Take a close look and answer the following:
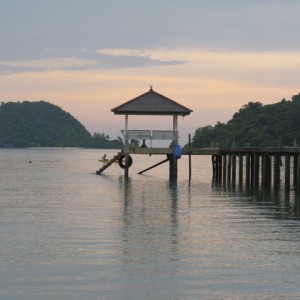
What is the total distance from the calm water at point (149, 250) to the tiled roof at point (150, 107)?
16585 mm

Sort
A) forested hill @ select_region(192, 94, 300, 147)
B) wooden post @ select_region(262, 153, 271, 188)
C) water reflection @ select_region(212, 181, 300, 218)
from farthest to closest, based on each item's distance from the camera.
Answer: forested hill @ select_region(192, 94, 300, 147) < wooden post @ select_region(262, 153, 271, 188) < water reflection @ select_region(212, 181, 300, 218)

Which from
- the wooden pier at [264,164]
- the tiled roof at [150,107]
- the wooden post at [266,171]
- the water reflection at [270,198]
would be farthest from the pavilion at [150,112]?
the wooden post at [266,171]

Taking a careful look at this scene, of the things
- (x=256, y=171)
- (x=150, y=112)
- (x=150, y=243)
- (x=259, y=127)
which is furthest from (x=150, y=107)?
(x=259, y=127)

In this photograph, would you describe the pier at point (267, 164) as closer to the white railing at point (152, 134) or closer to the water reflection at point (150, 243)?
the white railing at point (152, 134)

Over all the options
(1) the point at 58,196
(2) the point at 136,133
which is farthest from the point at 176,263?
(2) the point at 136,133

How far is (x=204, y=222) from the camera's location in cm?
2395

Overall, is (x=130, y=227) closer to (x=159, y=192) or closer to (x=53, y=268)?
(x=53, y=268)

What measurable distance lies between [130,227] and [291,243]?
5.36 metres

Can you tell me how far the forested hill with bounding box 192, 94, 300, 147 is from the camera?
141 meters

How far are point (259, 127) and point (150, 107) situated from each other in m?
106

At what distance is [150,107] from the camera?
47.3 meters

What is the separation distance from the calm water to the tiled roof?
653 inches

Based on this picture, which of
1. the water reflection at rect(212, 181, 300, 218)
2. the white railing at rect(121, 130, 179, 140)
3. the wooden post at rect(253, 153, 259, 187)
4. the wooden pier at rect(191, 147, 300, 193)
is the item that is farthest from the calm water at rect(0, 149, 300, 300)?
the white railing at rect(121, 130, 179, 140)

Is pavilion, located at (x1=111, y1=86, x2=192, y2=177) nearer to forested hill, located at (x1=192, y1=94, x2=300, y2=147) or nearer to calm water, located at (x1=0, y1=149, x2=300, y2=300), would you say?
calm water, located at (x1=0, y1=149, x2=300, y2=300)
